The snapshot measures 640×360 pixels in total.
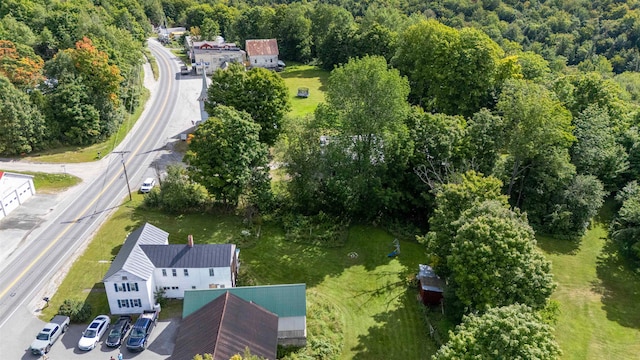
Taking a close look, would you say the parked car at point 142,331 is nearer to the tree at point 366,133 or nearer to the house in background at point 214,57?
the tree at point 366,133

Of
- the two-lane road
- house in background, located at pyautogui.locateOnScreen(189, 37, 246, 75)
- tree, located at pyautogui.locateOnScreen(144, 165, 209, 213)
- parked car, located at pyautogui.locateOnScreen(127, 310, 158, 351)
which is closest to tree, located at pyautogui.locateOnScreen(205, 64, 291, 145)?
tree, located at pyautogui.locateOnScreen(144, 165, 209, 213)

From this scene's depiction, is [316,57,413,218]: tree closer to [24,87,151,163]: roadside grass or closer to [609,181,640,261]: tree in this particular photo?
[609,181,640,261]: tree

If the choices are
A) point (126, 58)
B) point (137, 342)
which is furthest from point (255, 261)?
point (126, 58)

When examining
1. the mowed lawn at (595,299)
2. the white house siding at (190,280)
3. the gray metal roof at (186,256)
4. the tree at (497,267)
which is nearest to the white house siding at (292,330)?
the white house siding at (190,280)

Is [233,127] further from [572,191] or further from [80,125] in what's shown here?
[572,191]

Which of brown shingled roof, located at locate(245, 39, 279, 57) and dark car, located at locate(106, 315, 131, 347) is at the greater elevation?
brown shingled roof, located at locate(245, 39, 279, 57)

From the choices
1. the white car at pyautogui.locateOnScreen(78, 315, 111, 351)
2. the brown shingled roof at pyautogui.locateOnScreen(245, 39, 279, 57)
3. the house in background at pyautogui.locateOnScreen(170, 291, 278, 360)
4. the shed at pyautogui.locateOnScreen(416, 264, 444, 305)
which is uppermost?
the brown shingled roof at pyautogui.locateOnScreen(245, 39, 279, 57)
